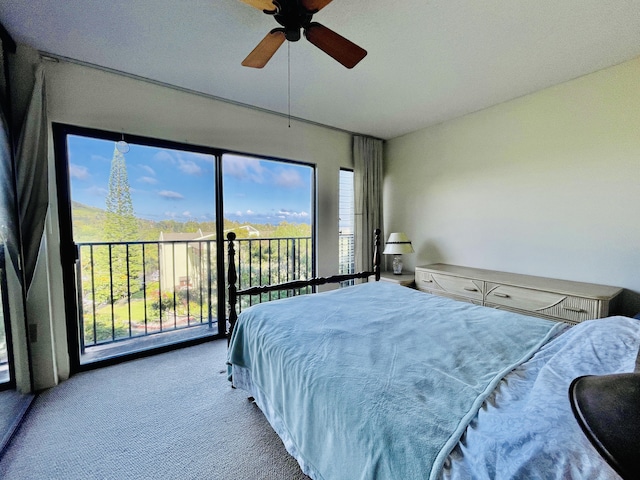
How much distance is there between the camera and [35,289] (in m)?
2.02

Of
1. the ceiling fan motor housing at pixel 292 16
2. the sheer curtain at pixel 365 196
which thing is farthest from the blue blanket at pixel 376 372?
the sheer curtain at pixel 365 196

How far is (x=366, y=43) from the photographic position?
193cm

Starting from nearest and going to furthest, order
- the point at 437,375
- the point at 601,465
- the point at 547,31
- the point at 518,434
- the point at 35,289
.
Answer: the point at 601,465, the point at 518,434, the point at 437,375, the point at 547,31, the point at 35,289

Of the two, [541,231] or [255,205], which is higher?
[255,205]

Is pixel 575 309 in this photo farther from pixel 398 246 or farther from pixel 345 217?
pixel 345 217

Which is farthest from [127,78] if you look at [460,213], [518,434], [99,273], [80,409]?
[460,213]

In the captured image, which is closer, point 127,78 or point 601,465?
point 601,465

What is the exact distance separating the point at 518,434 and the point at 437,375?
0.36 meters

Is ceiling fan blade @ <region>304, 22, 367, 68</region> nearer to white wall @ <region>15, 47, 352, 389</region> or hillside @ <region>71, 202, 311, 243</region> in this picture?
white wall @ <region>15, 47, 352, 389</region>

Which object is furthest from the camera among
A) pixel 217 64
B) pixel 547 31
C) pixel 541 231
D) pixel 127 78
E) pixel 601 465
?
pixel 541 231

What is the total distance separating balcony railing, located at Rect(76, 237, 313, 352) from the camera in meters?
2.63

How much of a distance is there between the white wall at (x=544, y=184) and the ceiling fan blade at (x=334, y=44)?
2.17 m

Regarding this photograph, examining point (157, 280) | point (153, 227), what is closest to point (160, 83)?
point (153, 227)

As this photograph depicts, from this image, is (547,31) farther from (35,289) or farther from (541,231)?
(35,289)
